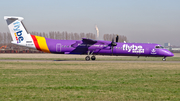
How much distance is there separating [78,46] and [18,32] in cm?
1116

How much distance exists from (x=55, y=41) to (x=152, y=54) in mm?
18316

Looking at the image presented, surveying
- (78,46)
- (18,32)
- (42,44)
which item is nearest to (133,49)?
(78,46)

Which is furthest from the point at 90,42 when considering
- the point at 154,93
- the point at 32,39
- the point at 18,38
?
the point at 154,93

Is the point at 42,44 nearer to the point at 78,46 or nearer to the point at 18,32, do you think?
the point at 18,32

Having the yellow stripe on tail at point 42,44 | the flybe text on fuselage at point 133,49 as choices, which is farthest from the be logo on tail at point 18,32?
the flybe text on fuselage at point 133,49

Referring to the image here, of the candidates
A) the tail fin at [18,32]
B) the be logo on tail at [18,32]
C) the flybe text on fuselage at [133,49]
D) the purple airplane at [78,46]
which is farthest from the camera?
the flybe text on fuselage at [133,49]

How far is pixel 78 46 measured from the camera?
3969 centimetres

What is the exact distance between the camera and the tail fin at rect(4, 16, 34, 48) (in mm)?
38531

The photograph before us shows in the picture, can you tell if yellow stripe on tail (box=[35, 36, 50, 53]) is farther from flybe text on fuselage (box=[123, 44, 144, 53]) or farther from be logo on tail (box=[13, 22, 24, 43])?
flybe text on fuselage (box=[123, 44, 144, 53])

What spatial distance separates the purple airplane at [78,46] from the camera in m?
38.9

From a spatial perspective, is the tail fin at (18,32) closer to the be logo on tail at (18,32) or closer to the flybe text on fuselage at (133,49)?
the be logo on tail at (18,32)

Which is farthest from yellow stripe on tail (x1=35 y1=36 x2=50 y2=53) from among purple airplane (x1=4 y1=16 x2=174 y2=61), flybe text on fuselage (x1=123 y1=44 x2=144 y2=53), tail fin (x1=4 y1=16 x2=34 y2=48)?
flybe text on fuselage (x1=123 y1=44 x2=144 y2=53)

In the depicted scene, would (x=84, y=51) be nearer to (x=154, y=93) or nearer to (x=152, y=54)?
(x=152, y=54)

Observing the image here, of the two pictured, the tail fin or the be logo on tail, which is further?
the be logo on tail
